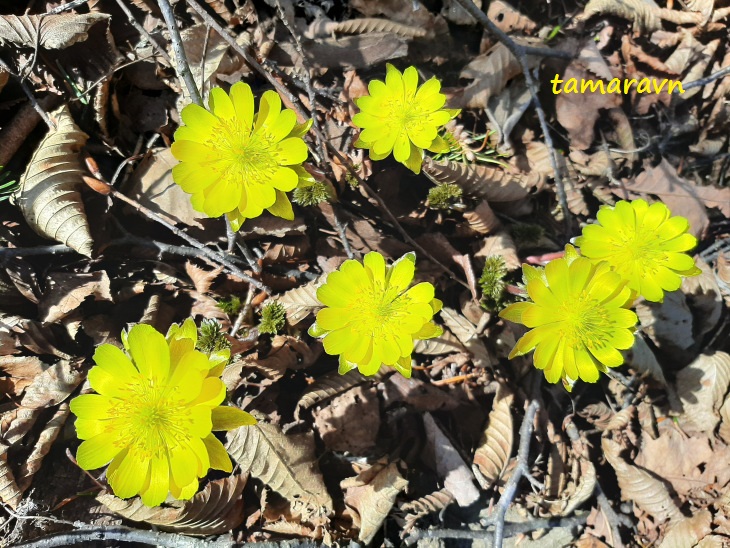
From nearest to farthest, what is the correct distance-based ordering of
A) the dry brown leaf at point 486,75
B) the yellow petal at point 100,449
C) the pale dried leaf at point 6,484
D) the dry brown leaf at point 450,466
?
the yellow petal at point 100,449
the pale dried leaf at point 6,484
the dry brown leaf at point 450,466
the dry brown leaf at point 486,75

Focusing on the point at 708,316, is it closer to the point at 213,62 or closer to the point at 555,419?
the point at 555,419

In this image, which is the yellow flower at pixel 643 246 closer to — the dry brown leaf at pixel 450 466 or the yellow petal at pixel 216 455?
the dry brown leaf at pixel 450 466

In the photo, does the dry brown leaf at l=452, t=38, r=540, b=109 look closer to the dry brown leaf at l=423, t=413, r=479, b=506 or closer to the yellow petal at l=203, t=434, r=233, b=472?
the dry brown leaf at l=423, t=413, r=479, b=506

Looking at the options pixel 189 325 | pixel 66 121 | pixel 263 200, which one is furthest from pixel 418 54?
pixel 189 325

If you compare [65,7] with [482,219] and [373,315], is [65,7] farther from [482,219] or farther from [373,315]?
[482,219]

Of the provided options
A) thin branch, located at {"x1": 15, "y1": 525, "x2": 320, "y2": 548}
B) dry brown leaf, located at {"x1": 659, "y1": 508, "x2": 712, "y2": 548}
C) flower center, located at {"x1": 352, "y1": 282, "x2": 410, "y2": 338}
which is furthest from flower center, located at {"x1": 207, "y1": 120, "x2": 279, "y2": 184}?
dry brown leaf, located at {"x1": 659, "y1": 508, "x2": 712, "y2": 548}

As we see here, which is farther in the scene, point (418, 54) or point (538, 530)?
point (418, 54)

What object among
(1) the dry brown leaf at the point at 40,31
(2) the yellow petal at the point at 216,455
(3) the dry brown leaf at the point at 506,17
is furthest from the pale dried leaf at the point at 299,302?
(3) the dry brown leaf at the point at 506,17
